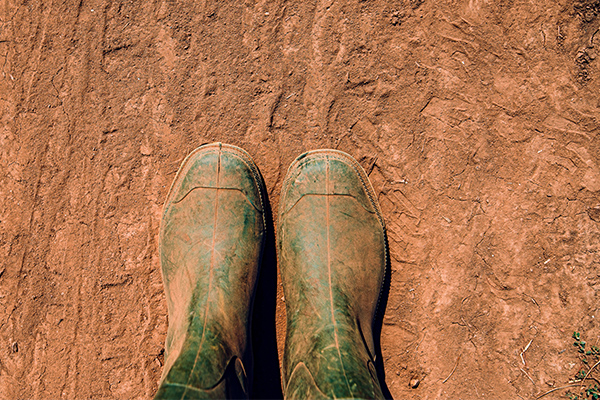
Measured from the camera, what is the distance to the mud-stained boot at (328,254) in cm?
147

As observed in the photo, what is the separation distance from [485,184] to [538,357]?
2.67ft

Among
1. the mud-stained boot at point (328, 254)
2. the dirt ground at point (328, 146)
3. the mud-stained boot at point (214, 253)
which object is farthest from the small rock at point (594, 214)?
the mud-stained boot at point (214, 253)

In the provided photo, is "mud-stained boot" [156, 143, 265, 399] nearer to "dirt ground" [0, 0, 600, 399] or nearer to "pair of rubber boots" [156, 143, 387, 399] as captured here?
"pair of rubber boots" [156, 143, 387, 399]

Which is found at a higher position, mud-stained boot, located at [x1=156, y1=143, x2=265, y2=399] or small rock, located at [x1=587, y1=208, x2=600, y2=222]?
mud-stained boot, located at [x1=156, y1=143, x2=265, y2=399]

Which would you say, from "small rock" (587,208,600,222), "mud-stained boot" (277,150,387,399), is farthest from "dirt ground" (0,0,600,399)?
"mud-stained boot" (277,150,387,399)

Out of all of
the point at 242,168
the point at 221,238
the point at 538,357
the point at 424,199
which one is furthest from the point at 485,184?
the point at 221,238

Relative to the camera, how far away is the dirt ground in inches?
67.4

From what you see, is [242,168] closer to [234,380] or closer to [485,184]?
[234,380]

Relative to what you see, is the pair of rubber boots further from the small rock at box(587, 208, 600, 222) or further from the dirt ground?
the small rock at box(587, 208, 600, 222)

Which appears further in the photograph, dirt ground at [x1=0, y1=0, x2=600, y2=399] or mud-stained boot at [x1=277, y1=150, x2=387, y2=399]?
dirt ground at [x1=0, y1=0, x2=600, y2=399]

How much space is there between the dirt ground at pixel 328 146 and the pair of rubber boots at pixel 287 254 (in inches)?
4.4

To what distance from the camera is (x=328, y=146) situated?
5.70ft

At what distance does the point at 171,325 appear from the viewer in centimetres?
155

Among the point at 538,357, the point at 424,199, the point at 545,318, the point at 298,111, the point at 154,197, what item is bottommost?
the point at 538,357
